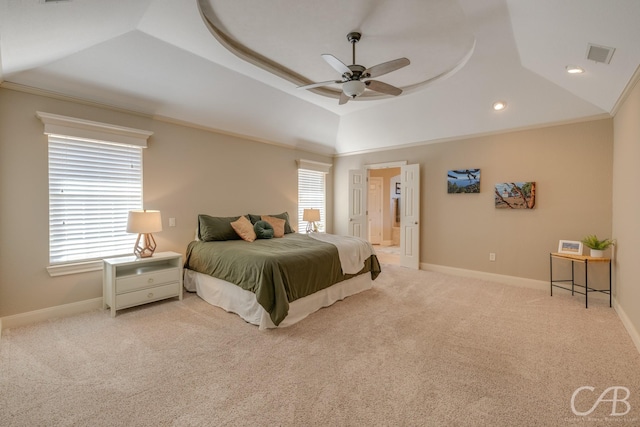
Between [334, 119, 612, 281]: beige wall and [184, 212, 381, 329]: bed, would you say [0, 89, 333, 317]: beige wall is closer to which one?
[184, 212, 381, 329]: bed

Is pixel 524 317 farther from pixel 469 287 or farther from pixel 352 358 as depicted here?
pixel 352 358

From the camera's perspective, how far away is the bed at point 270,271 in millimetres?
2889

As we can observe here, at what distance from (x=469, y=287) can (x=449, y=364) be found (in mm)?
2392

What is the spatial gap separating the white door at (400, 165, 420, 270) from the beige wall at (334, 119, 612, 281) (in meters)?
0.16

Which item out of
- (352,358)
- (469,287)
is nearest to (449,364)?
(352,358)

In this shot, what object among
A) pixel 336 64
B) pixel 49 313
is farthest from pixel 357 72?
pixel 49 313

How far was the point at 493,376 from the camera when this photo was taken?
6.93ft

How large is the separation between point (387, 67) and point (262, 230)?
288 centimetres

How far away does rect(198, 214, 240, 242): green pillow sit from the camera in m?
4.12

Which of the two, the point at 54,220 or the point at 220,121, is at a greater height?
the point at 220,121

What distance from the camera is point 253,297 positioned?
9.89 feet

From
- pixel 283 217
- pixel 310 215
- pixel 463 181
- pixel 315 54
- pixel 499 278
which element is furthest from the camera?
pixel 310 215

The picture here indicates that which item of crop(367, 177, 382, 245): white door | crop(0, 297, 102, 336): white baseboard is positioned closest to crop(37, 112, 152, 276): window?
crop(0, 297, 102, 336): white baseboard

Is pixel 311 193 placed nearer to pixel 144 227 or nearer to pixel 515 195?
pixel 144 227
